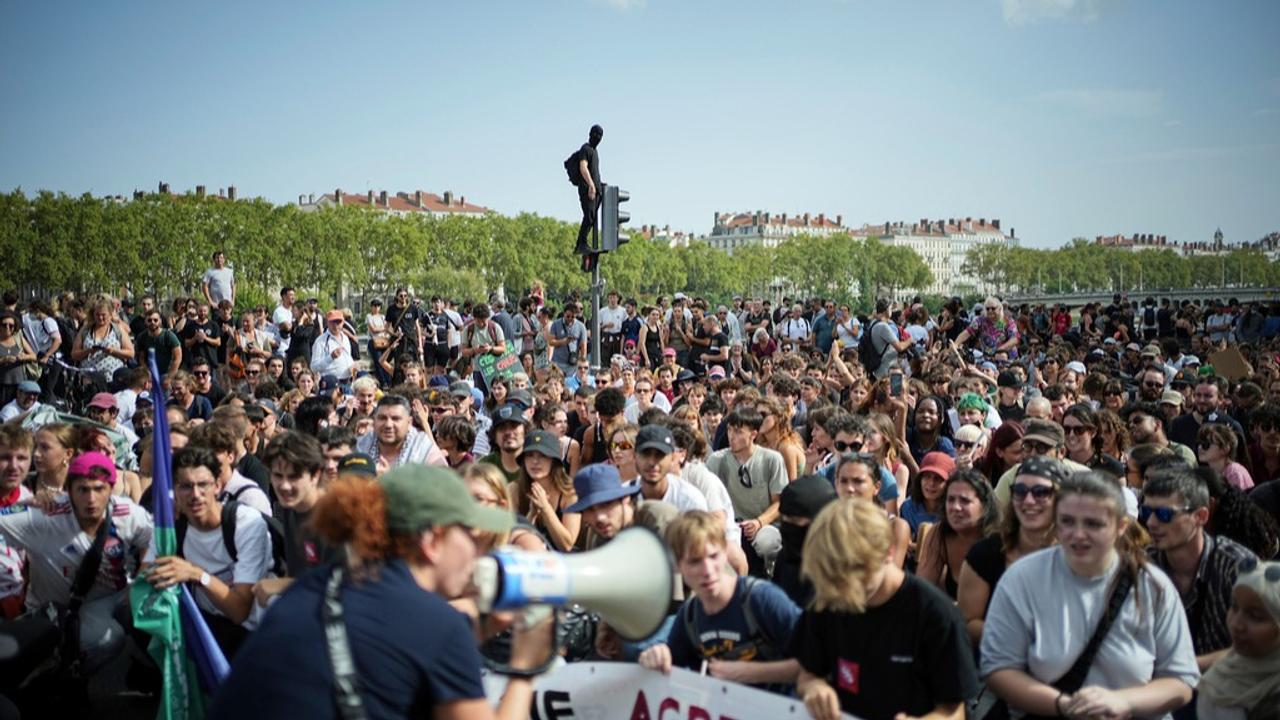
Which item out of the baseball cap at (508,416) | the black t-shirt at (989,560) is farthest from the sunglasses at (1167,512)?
the baseball cap at (508,416)

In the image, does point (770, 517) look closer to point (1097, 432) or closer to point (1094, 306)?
point (1097, 432)

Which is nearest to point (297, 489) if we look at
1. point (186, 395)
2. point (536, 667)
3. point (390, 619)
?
point (536, 667)

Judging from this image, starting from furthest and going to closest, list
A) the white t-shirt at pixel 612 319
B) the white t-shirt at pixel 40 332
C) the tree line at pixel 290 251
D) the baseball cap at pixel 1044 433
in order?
the tree line at pixel 290 251 < the white t-shirt at pixel 612 319 < the white t-shirt at pixel 40 332 < the baseball cap at pixel 1044 433

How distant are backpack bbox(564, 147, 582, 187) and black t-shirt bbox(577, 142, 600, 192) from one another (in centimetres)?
3

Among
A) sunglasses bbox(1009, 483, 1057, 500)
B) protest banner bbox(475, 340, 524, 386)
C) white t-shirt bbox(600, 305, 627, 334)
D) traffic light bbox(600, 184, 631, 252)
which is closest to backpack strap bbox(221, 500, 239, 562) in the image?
sunglasses bbox(1009, 483, 1057, 500)

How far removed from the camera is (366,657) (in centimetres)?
245

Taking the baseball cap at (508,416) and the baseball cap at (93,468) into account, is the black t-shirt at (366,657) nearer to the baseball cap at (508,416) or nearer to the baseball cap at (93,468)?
the baseball cap at (93,468)

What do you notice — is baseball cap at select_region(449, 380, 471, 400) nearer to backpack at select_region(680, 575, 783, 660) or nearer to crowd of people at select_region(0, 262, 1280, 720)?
crowd of people at select_region(0, 262, 1280, 720)

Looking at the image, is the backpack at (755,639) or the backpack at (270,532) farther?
the backpack at (270,532)

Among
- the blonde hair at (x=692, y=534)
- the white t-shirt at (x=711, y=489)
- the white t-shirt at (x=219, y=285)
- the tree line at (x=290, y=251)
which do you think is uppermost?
the tree line at (x=290, y=251)

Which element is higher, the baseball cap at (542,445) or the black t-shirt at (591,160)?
the black t-shirt at (591,160)

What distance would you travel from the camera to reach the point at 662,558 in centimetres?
315

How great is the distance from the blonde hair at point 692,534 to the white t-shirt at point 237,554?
2387mm

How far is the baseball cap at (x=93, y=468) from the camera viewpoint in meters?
5.70
